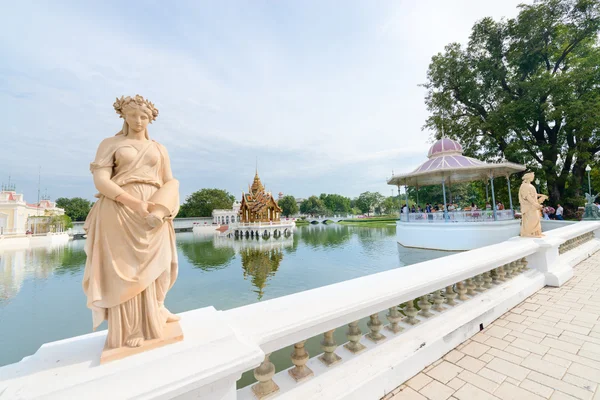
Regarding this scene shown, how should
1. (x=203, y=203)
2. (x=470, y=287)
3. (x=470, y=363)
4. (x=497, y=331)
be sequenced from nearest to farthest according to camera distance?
(x=470, y=363) → (x=497, y=331) → (x=470, y=287) → (x=203, y=203)

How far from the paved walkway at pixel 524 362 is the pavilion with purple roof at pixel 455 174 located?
9.65 metres

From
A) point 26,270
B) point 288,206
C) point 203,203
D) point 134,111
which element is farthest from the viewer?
point 288,206

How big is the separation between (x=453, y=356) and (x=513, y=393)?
0.49 m

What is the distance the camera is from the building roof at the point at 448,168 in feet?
40.6

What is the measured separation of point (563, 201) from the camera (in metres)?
15.1

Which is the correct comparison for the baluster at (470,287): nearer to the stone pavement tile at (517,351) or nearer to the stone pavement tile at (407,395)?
the stone pavement tile at (517,351)

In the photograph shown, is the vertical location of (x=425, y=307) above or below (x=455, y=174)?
below

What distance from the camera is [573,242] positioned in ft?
20.8

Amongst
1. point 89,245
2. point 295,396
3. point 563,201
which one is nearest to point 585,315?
point 295,396

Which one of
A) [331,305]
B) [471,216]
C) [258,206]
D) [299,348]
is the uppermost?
[258,206]

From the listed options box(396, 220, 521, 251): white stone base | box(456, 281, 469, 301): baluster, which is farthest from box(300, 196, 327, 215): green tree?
box(456, 281, 469, 301): baluster

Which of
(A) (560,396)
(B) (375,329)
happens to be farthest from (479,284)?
(B) (375,329)

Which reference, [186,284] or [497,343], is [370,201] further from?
[497,343]

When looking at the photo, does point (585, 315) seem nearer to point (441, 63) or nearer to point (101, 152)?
point (101, 152)
